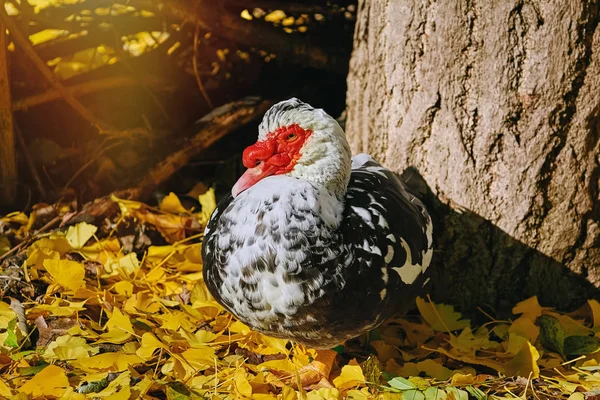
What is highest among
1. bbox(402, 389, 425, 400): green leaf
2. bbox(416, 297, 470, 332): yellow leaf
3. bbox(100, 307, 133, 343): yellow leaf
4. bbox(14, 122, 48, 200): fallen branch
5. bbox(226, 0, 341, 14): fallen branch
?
bbox(226, 0, 341, 14): fallen branch

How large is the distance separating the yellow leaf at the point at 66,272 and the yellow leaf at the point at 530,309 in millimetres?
1373

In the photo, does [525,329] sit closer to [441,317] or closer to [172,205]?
[441,317]

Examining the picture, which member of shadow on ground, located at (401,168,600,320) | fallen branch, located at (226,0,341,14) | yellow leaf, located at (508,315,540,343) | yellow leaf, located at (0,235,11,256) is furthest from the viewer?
fallen branch, located at (226,0,341,14)

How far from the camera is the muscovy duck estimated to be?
5.63 ft

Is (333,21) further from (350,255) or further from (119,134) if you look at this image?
(350,255)

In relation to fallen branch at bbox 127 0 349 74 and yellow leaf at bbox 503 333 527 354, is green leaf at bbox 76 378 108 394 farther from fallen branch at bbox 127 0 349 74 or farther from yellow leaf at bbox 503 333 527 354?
fallen branch at bbox 127 0 349 74

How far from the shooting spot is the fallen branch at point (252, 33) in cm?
266

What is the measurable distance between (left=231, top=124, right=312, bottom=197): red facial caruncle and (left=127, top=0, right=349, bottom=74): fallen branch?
109cm

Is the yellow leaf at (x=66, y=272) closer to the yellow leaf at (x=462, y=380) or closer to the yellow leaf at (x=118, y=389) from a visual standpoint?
the yellow leaf at (x=118, y=389)

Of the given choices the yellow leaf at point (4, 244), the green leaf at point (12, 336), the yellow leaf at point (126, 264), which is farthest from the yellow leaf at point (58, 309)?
the yellow leaf at point (4, 244)

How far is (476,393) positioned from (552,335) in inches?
16.0

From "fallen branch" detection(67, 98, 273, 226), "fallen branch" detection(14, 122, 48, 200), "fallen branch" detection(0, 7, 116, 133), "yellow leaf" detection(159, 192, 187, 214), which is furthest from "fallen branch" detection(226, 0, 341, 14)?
"fallen branch" detection(14, 122, 48, 200)

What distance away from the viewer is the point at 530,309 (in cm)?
223

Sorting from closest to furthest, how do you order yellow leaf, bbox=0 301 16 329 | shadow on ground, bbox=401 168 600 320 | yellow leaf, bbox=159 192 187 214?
yellow leaf, bbox=0 301 16 329 → shadow on ground, bbox=401 168 600 320 → yellow leaf, bbox=159 192 187 214
